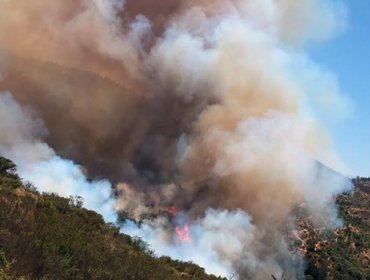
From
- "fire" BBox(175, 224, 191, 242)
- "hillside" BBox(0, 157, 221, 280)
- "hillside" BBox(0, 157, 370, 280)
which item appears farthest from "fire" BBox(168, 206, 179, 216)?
"hillside" BBox(0, 157, 221, 280)

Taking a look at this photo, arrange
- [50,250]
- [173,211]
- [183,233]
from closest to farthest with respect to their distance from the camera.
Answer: [50,250] → [183,233] → [173,211]

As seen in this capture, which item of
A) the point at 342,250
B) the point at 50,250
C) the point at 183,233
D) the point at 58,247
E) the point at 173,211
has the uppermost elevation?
the point at 342,250

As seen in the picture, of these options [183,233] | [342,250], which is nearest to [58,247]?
[183,233]

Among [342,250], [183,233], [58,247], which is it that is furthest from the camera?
[342,250]

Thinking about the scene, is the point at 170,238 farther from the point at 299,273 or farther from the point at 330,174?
the point at 330,174

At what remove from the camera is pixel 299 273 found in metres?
91.1

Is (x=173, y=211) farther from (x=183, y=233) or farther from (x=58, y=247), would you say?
(x=58, y=247)

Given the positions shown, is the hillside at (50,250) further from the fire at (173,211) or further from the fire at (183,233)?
the fire at (173,211)

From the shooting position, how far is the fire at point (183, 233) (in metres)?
91.0

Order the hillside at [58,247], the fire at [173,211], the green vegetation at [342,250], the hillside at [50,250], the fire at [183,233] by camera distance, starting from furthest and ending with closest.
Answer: the fire at [173,211] → the green vegetation at [342,250] → the fire at [183,233] → the hillside at [58,247] → the hillside at [50,250]

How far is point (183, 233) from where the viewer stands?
92188 mm

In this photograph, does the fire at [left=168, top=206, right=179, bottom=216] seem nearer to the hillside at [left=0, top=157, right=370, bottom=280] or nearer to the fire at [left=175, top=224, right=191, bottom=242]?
the fire at [left=175, top=224, right=191, bottom=242]

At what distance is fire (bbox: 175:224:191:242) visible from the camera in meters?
91.0

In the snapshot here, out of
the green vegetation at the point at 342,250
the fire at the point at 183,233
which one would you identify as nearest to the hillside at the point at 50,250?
the fire at the point at 183,233
